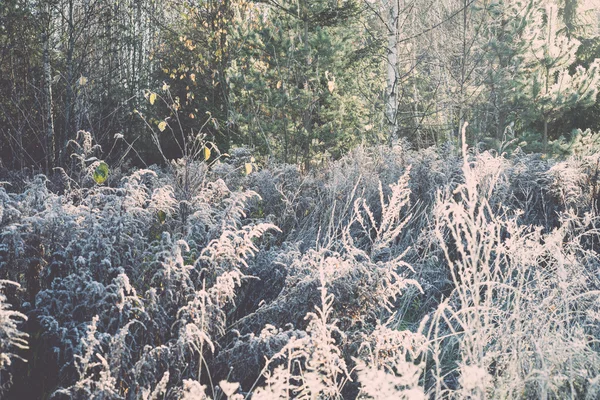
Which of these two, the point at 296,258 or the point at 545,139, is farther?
the point at 545,139

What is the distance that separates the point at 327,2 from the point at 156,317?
7747 millimetres

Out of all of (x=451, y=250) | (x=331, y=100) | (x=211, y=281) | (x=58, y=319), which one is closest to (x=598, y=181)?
(x=451, y=250)

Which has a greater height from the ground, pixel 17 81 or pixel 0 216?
pixel 17 81

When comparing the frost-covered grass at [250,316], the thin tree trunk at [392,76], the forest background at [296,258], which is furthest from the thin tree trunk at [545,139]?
the frost-covered grass at [250,316]

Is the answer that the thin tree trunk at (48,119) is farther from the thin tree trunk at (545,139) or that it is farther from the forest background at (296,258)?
the thin tree trunk at (545,139)

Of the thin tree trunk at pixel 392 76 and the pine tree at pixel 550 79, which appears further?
the pine tree at pixel 550 79

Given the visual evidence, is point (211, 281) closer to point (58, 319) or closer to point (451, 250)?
point (58, 319)

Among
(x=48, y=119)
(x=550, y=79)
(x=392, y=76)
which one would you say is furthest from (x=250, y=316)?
(x=550, y=79)

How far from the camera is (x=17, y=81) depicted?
919cm

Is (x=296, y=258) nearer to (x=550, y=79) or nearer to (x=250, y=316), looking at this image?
(x=250, y=316)

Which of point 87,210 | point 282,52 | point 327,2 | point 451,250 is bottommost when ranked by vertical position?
point 451,250

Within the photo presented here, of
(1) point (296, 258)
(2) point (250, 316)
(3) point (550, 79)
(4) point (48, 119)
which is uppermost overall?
(3) point (550, 79)

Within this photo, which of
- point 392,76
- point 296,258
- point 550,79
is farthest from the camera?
point 550,79

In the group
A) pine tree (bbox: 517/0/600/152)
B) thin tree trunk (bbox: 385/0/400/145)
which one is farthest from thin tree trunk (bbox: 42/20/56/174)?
pine tree (bbox: 517/0/600/152)
